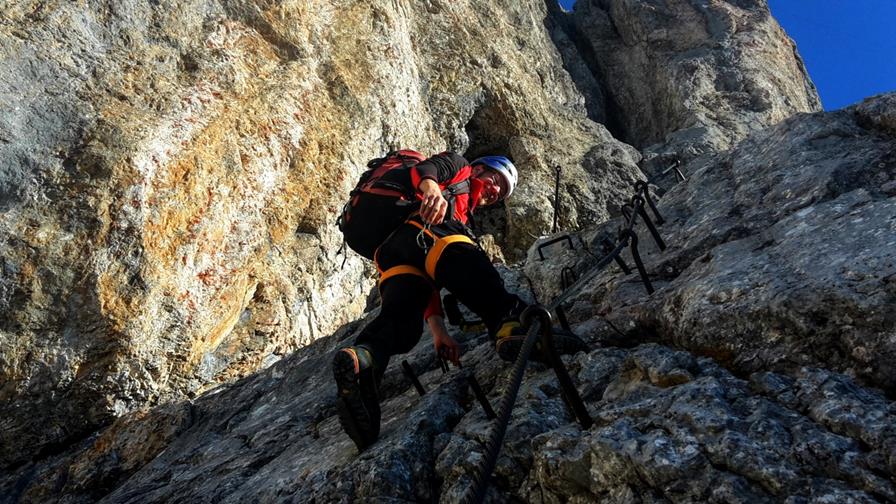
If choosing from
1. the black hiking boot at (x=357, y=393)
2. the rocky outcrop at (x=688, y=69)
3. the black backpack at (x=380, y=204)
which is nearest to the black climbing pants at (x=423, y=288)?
the black backpack at (x=380, y=204)

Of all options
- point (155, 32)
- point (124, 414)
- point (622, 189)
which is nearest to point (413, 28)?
point (622, 189)

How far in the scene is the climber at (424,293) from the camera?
4.20 meters

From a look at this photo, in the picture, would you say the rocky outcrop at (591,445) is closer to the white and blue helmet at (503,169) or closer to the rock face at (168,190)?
the white and blue helmet at (503,169)

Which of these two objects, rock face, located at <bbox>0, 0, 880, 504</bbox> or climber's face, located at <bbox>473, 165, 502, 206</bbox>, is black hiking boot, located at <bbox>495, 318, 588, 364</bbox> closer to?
rock face, located at <bbox>0, 0, 880, 504</bbox>

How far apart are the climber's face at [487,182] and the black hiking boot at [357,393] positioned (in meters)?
2.48

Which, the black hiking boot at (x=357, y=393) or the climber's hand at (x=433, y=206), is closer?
the black hiking boot at (x=357, y=393)

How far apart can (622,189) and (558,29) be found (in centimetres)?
1263

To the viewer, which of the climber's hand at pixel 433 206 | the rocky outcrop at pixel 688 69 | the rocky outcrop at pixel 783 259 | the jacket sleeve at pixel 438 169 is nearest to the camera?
the rocky outcrop at pixel 783 259

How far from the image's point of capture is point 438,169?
5.43 m

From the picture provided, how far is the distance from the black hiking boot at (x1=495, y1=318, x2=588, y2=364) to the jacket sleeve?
1.42m

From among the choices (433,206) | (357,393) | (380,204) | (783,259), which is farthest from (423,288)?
(783,259)

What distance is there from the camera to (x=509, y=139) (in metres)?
18.8

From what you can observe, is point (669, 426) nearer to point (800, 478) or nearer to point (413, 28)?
point (800, 478)

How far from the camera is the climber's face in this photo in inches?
245
